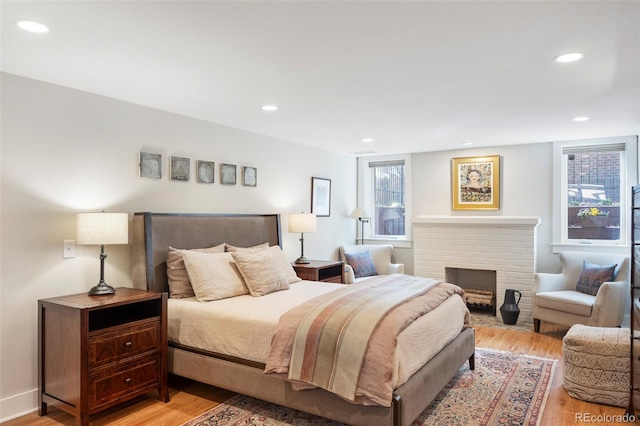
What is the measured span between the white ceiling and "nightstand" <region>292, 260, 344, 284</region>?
164cm

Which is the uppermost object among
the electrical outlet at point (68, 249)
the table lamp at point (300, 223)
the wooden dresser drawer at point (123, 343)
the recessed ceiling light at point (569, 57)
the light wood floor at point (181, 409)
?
the recessed ceiling light at point (569, 57)

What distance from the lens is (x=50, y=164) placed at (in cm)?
302

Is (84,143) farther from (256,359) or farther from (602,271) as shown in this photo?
(602,271)

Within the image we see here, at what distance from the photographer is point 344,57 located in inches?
100

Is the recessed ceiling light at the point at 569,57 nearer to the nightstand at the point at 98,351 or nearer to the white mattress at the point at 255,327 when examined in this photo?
the white mattress at the point at 255,327

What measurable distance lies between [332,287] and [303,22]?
8.05 ft

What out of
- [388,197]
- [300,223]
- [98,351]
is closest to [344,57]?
[98,351]

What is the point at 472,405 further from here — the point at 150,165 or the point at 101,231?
the point at 150,165

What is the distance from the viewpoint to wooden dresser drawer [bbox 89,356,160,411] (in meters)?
2.65

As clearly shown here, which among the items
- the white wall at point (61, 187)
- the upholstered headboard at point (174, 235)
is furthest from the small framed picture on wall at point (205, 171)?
the upholstered headboard at point (174, 235)

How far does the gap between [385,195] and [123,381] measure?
4.89m

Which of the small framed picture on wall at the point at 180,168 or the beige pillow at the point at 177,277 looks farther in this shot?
the small framed picture on wall at the point at 180,168

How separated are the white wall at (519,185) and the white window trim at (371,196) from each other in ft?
1.10

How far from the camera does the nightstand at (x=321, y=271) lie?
469cm
